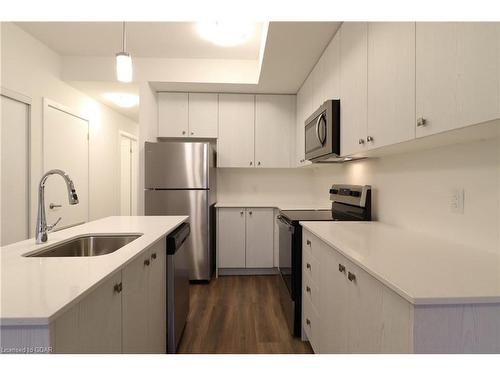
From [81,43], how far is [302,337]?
139 inches

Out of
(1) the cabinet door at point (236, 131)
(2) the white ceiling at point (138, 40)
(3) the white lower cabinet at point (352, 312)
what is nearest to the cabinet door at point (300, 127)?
(1) the cabinet door at point (236, 131)

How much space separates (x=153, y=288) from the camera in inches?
56.3

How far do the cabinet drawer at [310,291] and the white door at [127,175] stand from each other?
3935mm

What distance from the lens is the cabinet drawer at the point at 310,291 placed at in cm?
168

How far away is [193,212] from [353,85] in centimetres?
215

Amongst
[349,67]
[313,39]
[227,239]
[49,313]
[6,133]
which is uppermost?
[313,39]

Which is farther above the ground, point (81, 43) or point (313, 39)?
point (81, 43)

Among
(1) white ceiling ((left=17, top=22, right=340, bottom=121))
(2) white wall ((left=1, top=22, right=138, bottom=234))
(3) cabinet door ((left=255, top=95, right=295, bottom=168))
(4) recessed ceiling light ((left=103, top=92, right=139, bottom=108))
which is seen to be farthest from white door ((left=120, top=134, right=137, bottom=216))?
(3) cabinet door ((left=255, top=95, right=295, bottom=168))

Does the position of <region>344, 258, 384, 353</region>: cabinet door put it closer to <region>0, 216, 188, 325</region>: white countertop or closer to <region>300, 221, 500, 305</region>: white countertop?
<region>300, 221, 500, 305</region>: white countertop

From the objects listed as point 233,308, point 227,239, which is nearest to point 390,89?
point 233,308

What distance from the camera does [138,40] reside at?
9.39ft

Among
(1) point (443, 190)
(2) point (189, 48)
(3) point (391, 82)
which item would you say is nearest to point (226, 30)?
(2) point (189, 48)

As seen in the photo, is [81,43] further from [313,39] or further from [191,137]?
[313,39]

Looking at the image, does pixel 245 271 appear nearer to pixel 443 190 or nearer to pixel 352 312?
pixel 352 312
